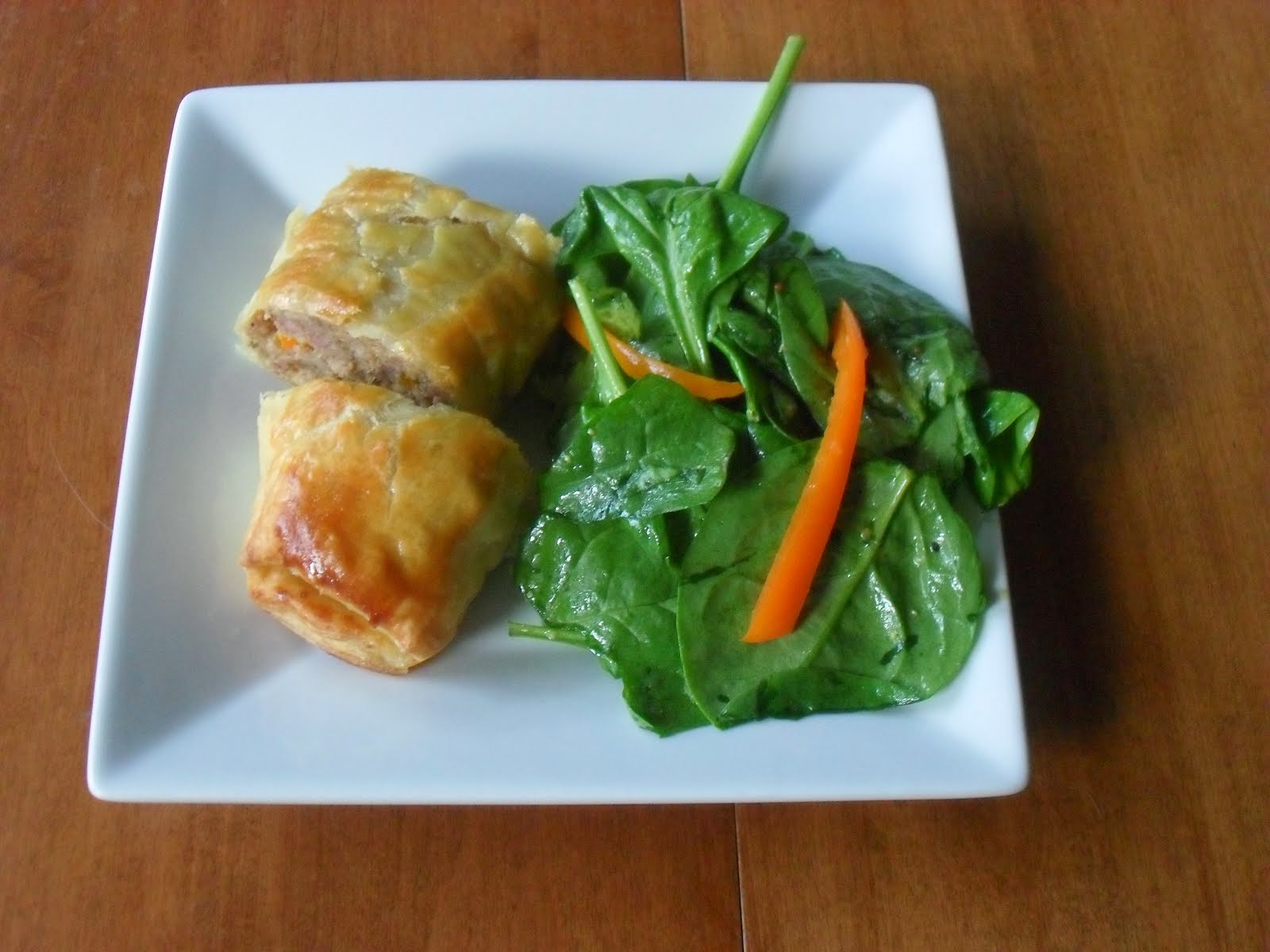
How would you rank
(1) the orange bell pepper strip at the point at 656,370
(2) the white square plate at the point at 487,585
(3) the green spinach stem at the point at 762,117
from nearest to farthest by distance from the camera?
(2) the white square plate at the point at 487,585
(1) the orange bell pepper strip at the point at 656,370
(3) the green spinach stem at the point at 762,117

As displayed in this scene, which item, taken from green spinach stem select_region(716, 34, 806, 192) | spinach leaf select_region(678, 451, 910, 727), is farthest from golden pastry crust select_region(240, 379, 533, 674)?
green spinach stem select_region(716, 34, 806, 192)

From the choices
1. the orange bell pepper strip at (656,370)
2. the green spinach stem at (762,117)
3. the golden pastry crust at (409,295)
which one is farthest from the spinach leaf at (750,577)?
the green spinach stem at (762,117)

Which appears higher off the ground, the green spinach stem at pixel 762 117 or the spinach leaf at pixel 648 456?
the green spinach stem at pixel 762 117

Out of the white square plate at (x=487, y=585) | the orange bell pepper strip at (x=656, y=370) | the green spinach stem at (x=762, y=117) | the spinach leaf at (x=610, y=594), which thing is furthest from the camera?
the green spinach stem at (x=762, y=117)

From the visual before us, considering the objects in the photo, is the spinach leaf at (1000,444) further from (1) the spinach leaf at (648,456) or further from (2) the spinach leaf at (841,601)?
(1) the spinach leaf at (648,456)

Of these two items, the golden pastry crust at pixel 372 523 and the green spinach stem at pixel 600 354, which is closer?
the golden pastry crust at pixel 372 523

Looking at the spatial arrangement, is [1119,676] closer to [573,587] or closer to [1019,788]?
[1019,788]

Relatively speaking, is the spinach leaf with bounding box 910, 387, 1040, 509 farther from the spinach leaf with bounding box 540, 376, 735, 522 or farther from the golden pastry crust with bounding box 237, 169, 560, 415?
the golden pastry crust with bounding box 237, 169, 560, 415
